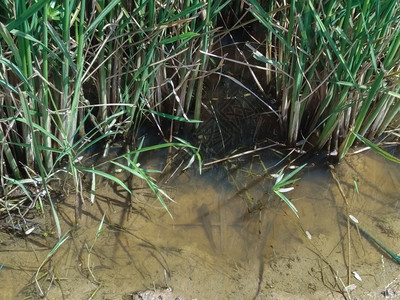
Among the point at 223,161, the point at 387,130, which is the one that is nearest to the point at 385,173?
the point at 387,130

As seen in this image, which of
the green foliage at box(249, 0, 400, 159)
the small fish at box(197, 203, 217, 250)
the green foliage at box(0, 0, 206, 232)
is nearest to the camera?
the green foliage at box(0, 0, 206, 232)

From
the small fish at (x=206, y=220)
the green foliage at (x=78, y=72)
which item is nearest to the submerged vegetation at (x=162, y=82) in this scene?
the green foliage at (x=78, y=72)

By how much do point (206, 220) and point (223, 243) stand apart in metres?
0.10

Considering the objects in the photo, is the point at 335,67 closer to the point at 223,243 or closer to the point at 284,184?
the point at 284,184

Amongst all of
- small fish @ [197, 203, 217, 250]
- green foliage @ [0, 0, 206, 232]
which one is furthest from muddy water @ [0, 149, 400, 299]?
green foliage @ [0, 0, 206, 232]

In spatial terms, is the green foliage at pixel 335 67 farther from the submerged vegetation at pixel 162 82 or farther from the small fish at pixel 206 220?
the small fish at pixel 206 220

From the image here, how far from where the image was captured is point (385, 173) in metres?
1.83

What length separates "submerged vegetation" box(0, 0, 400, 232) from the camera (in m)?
1.37

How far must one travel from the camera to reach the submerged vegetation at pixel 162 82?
4.49 ft

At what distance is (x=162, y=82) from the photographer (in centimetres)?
173

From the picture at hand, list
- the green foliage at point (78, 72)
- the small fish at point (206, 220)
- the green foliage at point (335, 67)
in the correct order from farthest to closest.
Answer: the small fish at point (206, 220) → the green foliage at point (335, 67) → the green foliage at point (78, 72)

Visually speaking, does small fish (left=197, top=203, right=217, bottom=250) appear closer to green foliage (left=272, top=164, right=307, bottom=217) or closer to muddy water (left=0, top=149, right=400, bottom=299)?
muddy water (left=0, top=149, right=400, bottom=299)

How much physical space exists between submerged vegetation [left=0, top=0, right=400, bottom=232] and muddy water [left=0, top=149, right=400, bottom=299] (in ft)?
0.29

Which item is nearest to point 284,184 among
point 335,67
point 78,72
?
point 335,67
